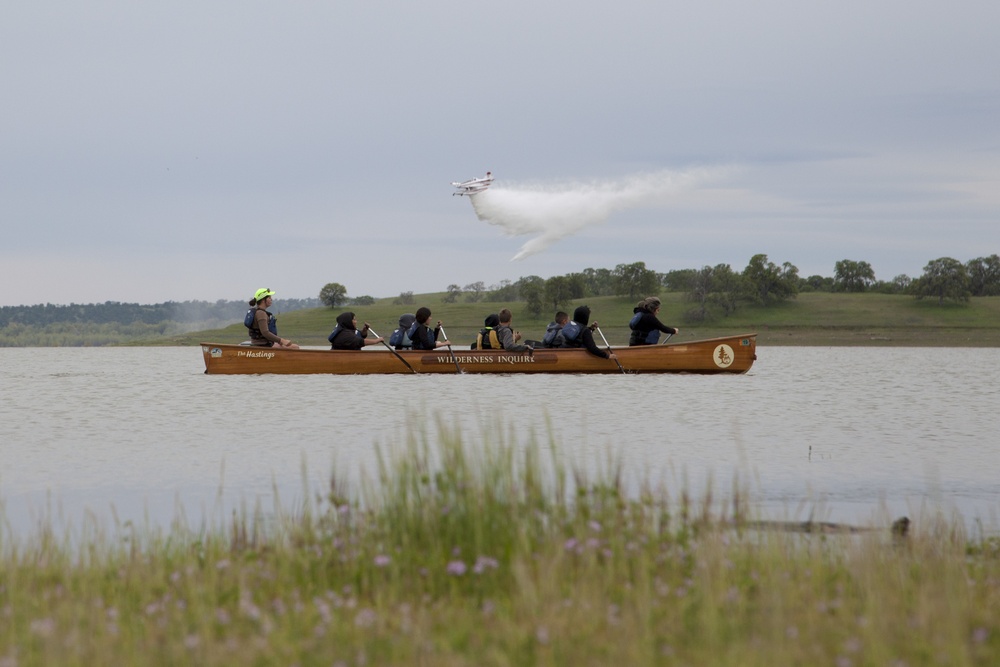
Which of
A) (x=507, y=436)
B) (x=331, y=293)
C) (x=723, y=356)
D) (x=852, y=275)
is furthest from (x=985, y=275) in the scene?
(x=507, y=436)

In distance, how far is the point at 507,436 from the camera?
56.7 feet

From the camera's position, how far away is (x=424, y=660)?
5.54 meters

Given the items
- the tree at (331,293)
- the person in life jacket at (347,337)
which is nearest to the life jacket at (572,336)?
the person in life jacket at (347,337)

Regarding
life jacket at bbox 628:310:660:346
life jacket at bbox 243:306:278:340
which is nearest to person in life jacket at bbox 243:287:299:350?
life jacket at bbox 243:306:278:340

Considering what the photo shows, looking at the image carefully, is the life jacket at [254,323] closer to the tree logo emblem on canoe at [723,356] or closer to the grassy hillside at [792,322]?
the tree logo emblem on canoe at [723,356]

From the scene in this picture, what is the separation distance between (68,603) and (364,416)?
14750 millimetres

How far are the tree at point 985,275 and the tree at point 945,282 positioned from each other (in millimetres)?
20078

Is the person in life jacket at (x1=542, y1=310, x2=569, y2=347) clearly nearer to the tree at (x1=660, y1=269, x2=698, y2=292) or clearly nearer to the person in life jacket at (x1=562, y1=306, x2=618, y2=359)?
the person in life jacket at (x1=562, y1=306, x2=618, y2=359)

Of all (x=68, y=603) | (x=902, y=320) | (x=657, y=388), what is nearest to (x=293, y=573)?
(x=68, y=603)

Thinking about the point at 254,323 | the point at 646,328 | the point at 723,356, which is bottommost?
the point at 723,356

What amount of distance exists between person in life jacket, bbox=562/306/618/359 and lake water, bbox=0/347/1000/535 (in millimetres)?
966

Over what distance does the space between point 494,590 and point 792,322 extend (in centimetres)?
11914

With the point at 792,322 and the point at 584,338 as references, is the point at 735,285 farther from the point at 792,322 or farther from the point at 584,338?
the point at 584,338

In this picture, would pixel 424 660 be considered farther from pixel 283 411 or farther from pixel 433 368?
pixel 433 368
